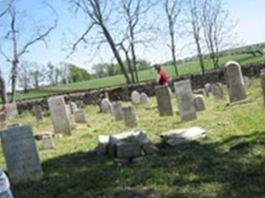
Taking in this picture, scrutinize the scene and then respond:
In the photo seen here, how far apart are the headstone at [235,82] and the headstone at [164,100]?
6.42 ft

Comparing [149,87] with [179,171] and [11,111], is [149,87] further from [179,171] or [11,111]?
[179,171]

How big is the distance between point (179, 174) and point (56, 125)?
9.55m

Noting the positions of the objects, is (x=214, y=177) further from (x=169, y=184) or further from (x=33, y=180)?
(x=33, y=180)

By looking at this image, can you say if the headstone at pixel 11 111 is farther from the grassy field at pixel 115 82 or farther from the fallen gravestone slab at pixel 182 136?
the fallen gravestone slab at pixel 182 136

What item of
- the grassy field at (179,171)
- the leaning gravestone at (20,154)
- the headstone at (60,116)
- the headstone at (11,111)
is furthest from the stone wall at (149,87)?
the leaning gravestone at (20,154)

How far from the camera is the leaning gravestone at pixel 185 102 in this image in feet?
51.3

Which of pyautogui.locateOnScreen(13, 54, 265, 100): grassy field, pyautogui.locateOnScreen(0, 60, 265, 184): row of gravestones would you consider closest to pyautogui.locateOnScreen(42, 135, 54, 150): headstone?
pyautogui.locateOnScreen(0, 60, 265, 184): row of gravestones

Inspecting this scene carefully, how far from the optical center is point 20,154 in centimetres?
981

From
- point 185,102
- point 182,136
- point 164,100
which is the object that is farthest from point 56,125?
point 182,136

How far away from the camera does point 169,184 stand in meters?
8.17

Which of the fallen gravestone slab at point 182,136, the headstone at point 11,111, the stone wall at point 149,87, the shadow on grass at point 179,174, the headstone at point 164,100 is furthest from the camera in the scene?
the stone wall at point 149,87

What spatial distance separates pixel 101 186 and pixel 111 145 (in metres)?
2.50

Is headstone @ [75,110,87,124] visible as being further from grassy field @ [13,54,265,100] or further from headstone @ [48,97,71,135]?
grassy field @ [13,54,265,100]

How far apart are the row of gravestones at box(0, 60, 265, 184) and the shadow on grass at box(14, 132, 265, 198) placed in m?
0.37
